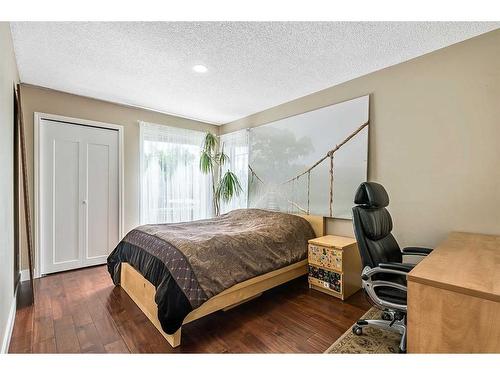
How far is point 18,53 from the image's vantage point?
222 cm

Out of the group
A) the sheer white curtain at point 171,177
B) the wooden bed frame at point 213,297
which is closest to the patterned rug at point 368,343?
the wooden bed frame at point 213,297

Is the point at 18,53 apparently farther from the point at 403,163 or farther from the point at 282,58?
the point at 403,163

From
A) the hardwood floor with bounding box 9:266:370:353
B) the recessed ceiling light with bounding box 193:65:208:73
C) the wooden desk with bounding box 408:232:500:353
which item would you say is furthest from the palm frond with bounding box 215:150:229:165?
the wooden desk with bounding box 408:232:500:353

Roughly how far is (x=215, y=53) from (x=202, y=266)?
1.89 m

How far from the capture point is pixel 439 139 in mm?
2146

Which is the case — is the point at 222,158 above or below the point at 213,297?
above

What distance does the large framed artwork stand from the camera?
8.82 feet

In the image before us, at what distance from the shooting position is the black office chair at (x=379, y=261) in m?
1.50

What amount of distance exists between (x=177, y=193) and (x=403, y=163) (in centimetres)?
334

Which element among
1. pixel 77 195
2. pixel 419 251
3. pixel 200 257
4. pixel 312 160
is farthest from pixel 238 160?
pixel 419 251

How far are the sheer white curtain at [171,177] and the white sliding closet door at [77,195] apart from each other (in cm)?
43

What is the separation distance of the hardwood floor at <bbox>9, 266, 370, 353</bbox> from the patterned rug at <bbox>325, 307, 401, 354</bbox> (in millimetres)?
71

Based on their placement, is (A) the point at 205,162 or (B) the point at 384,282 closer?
(B) the point at 384,282

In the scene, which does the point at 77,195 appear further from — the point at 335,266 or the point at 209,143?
the point at 335,266
